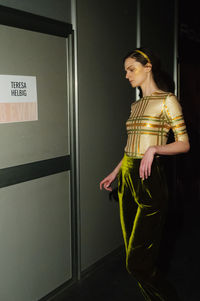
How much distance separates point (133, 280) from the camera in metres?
2.45

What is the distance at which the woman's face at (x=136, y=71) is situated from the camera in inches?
77.9

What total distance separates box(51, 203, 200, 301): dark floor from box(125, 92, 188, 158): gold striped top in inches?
40.6

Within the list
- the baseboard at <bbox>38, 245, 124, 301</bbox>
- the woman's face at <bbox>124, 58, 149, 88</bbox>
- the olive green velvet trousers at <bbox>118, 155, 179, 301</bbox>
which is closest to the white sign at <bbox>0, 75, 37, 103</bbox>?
the woman's face at <bbox>124, 58, 149, 88</bbox>

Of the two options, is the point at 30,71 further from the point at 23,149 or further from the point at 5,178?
the point at 5,178

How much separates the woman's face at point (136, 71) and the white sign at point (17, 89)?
0.59 metres

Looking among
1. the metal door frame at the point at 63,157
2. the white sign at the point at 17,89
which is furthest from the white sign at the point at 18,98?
the metal door frame at the point at 63,157

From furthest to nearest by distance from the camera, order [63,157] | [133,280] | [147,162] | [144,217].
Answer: [133,280] → [63,157] → [144,217] → [147,162]

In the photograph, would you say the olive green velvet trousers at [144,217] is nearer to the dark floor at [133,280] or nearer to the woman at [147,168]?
the woman at [147,168]

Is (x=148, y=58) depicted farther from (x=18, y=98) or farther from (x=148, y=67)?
(x=18, y=98)

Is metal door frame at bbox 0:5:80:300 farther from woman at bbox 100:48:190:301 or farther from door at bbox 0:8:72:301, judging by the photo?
woman at bbox 100:48:190:301

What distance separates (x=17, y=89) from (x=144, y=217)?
1063 mm

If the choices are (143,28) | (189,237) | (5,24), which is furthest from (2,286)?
(143,28)

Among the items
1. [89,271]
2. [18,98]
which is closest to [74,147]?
[18,98]

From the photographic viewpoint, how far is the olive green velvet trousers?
193 centimetres
